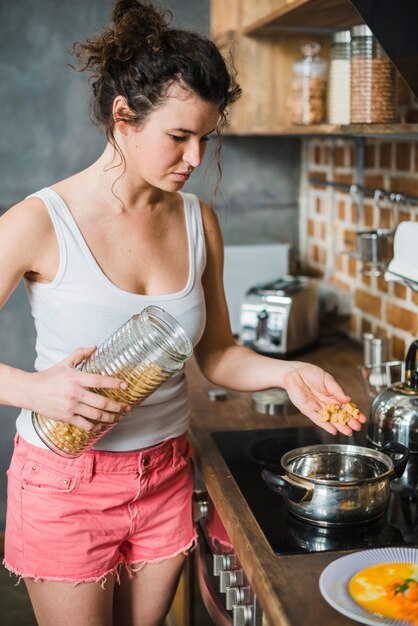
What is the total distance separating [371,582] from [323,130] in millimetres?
1156

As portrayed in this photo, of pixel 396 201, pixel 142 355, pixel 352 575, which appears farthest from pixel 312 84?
pixel 352 575

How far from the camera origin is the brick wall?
7.24 feet

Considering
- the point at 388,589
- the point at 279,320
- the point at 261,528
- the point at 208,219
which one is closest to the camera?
the point at 388,589

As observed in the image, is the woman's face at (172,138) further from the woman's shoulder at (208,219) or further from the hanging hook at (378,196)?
the hanging hook at (378,196)

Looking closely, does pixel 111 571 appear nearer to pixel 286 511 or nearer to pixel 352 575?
pixel 286 511

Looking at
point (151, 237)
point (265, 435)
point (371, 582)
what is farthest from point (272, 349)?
point (371, 582)

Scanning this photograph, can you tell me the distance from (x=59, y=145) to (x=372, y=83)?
1680 mm

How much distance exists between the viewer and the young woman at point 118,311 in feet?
4.61

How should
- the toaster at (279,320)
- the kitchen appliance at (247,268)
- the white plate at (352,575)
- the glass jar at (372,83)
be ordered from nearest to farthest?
the white plate at (352,575), the glass jar at (372,83), the toaster at (279,320), the kitchen appliance at (247,268)

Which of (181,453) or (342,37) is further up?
(342,37)

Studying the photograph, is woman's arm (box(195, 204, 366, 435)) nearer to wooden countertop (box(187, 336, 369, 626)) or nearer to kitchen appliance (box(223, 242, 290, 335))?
wooden countertop (box(187, 336, 369, 626))

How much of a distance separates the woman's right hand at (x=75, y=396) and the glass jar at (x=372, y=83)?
94 cm

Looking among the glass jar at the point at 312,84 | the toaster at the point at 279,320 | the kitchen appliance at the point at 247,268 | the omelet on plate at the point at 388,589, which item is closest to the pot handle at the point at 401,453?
the omelet on plate at the point at 388,589

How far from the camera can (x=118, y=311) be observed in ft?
4.74
